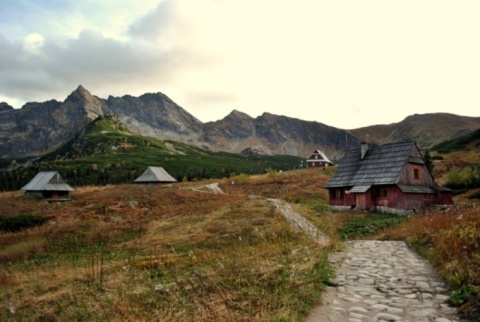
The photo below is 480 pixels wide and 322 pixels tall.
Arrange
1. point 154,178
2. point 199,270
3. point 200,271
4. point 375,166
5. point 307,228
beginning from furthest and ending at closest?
1. point 154,178
2. point 375,166
3. point 307,228
4. point 199,270
5. point 200,271

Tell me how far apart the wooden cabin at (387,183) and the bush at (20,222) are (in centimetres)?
2757

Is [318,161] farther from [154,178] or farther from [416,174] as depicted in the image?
[416,174]

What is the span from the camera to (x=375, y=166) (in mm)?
35812

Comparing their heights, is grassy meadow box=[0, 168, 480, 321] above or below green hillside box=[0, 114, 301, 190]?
below

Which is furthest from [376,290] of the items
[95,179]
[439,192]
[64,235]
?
[95,179]

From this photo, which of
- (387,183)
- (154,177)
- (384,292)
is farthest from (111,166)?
(384,292)

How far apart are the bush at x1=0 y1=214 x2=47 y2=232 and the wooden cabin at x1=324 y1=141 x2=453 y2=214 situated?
1085 inches

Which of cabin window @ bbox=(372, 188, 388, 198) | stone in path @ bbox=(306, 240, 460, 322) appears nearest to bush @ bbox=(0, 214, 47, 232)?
stone in path @ bbox=(306, 240, 460, 322)

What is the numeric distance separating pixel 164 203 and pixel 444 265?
1280 inches

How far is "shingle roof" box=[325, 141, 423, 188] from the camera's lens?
33.8 metres

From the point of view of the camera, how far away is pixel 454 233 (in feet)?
32.7

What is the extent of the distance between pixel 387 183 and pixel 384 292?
26.9m

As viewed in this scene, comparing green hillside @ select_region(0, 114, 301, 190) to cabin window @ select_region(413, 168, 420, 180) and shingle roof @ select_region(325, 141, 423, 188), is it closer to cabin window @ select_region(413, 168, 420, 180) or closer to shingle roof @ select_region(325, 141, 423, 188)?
shingle roof @ select_region(325, 141, 423, 188)

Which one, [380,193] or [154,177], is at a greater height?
[154,177]
